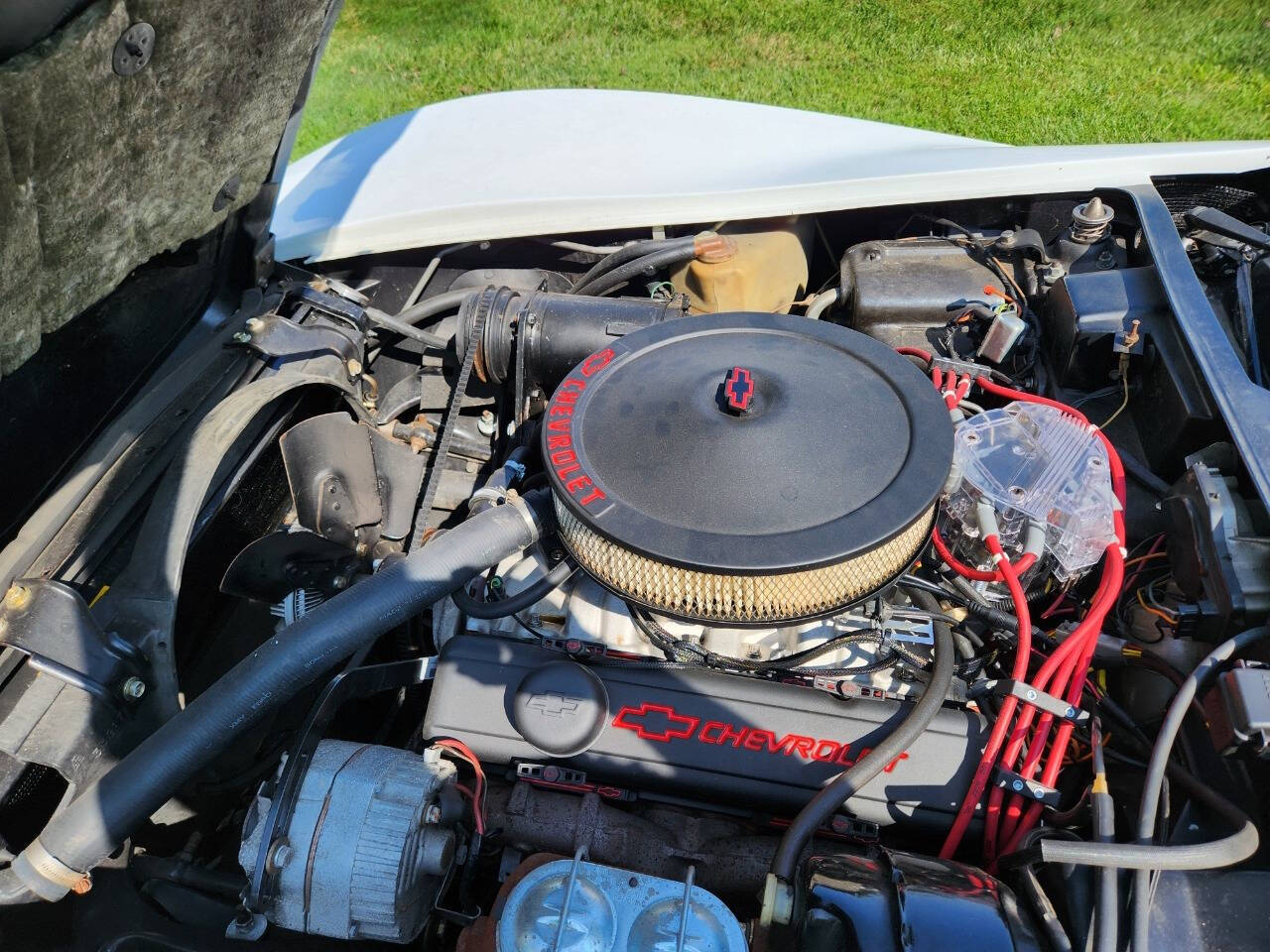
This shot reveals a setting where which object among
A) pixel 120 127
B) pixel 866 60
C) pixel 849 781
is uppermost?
pixel 120 127

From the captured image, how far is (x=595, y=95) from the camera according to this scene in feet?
9.98

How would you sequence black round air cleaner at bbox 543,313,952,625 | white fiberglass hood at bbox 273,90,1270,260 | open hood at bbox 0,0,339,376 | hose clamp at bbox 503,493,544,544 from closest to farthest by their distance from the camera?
open hood at bbox 0,0,339,376, black round air cleaner at bbox 543,313,952,625, hose clamp at bbox 503,493,544,544, white fiberglass hood at bbox 273,90,1270,260

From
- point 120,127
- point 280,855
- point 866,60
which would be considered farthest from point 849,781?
point 866,60

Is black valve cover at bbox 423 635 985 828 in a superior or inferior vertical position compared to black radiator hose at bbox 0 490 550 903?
inferior

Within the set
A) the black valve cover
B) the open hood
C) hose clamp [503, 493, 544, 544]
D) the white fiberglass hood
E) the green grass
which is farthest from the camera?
the green grass

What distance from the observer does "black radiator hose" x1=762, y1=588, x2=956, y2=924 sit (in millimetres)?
1242

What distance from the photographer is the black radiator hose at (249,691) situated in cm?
124

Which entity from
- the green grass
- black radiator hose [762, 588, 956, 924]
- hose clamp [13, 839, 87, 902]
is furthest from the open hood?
the green grass

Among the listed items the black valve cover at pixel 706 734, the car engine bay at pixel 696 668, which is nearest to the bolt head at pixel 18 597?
the car engine bay at pixel 696 668

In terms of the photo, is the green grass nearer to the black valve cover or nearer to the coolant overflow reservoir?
the coolant overflow reservoir

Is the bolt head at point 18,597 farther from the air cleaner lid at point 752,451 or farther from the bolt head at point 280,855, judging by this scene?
the air cleaner lid at point 752,451

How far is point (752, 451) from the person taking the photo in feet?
4.49

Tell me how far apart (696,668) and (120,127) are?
118 centimetres

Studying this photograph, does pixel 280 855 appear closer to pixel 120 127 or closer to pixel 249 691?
pixel 249 691
